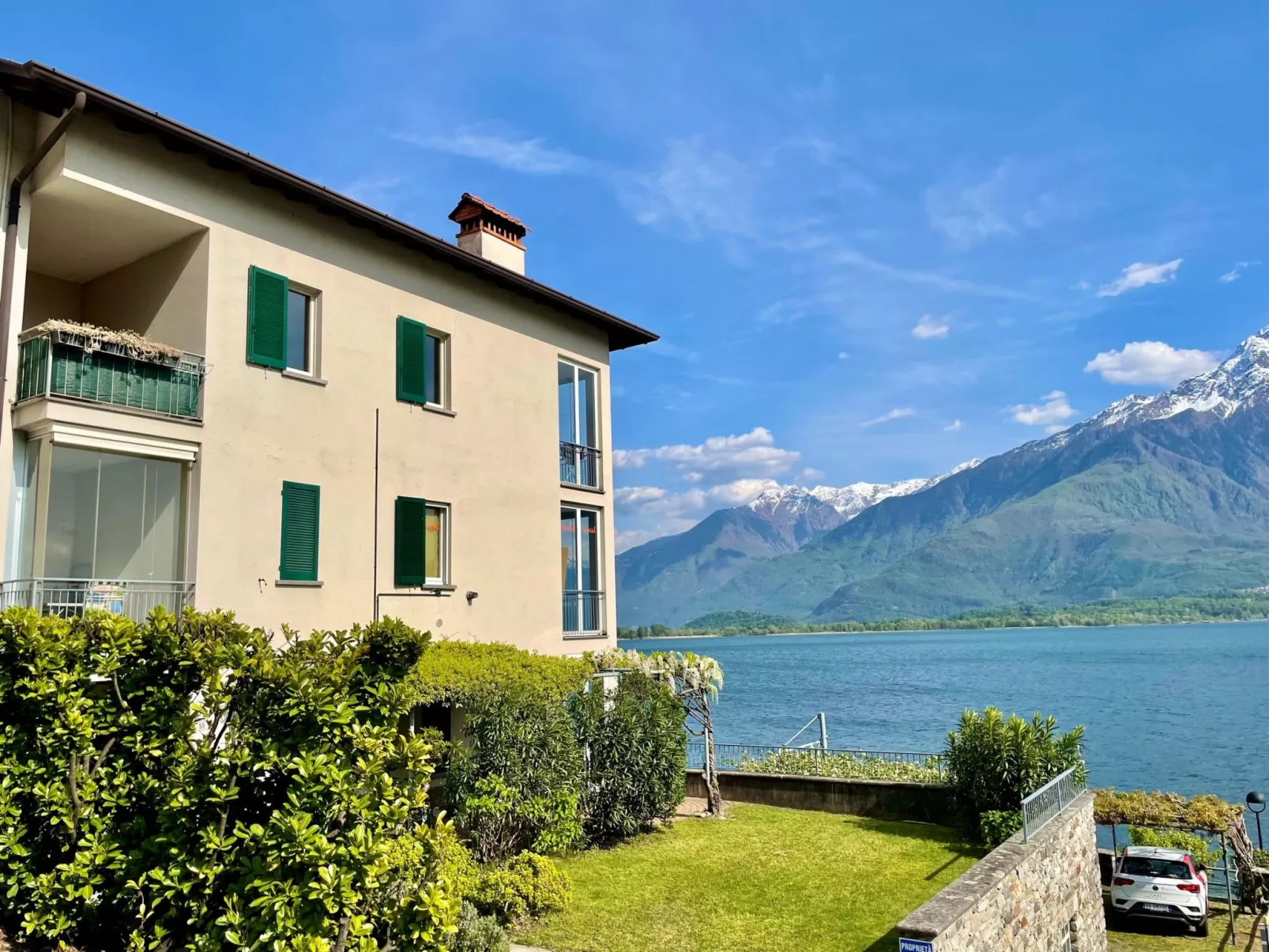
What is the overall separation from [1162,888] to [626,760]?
11.4m

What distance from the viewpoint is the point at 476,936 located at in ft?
30.1

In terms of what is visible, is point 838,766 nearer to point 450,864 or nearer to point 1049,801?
point 1049,801

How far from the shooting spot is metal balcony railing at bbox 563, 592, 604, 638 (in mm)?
18453

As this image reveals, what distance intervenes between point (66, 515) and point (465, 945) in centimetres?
743

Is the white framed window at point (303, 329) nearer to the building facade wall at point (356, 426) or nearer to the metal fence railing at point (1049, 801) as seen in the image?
the building facade wall at point (356, 426)

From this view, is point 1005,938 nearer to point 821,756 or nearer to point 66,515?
point 821,756

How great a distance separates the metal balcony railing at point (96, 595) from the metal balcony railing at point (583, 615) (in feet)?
26.9

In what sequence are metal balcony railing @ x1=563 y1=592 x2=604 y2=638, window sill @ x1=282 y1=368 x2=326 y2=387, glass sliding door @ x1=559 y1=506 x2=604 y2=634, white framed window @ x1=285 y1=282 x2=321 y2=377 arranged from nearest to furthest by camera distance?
window sill @ x1=282 y1=368 x2=326 y2=387, white framed window @ x1=285 y1=282 x2=321 y2=377, metal balcony railing @ x1=563 y1=592 x2=604 y2=638, glass sliding door @ x1=559 y1=506 x2=604 y2=634

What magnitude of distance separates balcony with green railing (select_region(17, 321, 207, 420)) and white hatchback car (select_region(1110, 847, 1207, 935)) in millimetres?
19410

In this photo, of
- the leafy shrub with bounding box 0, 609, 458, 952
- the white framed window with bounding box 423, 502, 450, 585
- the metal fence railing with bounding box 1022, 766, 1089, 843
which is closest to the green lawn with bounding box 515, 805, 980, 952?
the metal fence railing with bounding box 1022, 766, 1089, 843

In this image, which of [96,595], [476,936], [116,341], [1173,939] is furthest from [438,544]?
[1173,939]

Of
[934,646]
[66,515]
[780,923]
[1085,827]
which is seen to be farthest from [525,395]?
[934,646]

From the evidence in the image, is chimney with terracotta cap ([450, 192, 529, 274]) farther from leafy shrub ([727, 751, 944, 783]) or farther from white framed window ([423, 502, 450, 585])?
leafy shrub ([727, 751, 944, 783])

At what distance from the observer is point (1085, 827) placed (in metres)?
15.3
